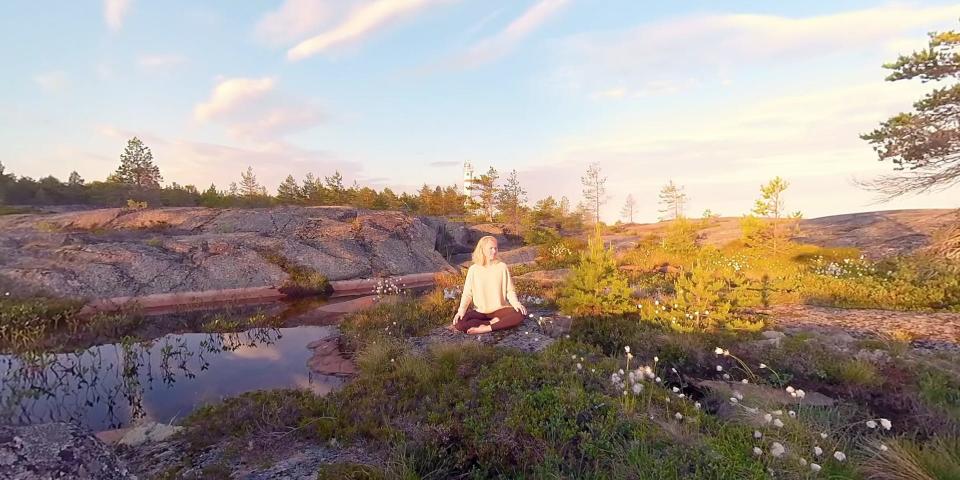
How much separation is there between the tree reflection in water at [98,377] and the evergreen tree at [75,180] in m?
42.1

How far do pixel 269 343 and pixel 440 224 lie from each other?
18.5 m

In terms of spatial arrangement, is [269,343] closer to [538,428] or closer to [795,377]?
[538,428]

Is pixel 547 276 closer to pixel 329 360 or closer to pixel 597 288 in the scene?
pixel 597 288

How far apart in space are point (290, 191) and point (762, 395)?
44799mm

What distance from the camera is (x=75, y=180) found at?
132ft

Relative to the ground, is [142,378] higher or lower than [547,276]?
lower

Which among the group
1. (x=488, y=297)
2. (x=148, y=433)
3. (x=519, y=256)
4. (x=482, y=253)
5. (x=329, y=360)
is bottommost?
(x=329, y=360)

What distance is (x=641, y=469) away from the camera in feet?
11.9

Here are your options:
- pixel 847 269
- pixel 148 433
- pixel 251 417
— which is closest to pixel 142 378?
pixel 148 433

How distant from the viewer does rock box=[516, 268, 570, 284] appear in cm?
1614

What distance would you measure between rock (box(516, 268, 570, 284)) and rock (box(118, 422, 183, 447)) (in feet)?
39.6

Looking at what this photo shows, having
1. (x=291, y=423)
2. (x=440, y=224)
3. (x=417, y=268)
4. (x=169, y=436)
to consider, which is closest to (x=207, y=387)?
(x=169, y=436)

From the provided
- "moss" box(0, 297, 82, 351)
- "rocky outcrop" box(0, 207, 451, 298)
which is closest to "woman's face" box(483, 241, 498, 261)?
"moss" box(0, 297, 82, 351)

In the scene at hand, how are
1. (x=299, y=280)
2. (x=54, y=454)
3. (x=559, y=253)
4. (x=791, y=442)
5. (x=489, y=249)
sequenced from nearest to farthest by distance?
(x=54, y=454) → (x=791, y=442) → (x=489, y=249) → (x=299, y=280) → (x=559, y=253)
